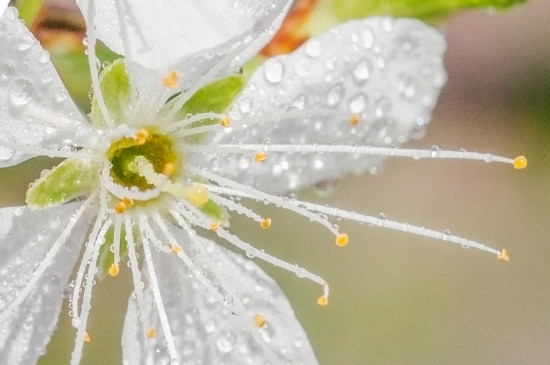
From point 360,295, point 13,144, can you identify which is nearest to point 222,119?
point 13,144

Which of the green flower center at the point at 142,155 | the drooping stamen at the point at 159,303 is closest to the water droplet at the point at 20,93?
the green flower center at the point at 142,155

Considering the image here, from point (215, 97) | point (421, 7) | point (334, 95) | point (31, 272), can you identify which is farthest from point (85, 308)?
point (421, 7)

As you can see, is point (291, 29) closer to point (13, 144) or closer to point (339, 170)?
point (339, 170)

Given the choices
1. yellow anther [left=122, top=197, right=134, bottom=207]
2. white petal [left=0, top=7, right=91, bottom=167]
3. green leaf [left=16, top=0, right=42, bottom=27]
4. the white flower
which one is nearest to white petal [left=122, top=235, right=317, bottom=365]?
the white flower

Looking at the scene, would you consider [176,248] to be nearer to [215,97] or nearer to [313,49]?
[215,97]

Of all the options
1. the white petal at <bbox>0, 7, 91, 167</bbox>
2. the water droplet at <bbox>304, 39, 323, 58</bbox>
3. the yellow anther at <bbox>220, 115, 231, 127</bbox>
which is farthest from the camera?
the water droplet at <bbox>304, 39, 323, 58</bbox>

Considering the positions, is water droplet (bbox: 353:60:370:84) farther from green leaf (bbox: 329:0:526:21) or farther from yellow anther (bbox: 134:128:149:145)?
yellow anther (bbox: 134:128:149:145)
